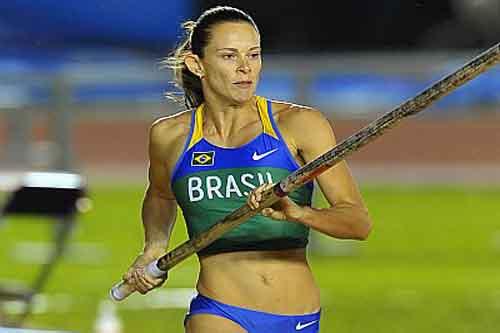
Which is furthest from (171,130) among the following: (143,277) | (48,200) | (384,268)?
(384,268)

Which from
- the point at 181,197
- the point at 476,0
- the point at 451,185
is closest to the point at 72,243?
the point at 451,185

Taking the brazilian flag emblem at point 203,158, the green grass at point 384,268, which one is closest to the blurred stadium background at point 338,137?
the green grass at point 384,268

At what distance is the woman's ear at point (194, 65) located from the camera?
20.3 ft

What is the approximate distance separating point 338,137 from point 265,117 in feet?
47.6

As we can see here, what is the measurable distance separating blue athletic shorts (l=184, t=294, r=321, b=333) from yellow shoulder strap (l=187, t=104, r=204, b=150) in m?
0.50

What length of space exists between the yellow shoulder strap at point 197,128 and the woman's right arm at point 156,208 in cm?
8

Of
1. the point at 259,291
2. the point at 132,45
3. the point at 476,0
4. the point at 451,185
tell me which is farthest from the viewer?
the point at 476,0

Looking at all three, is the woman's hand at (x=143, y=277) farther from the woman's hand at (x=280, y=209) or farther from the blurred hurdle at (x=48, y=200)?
the blurred hurdle at (x=48, y=200)

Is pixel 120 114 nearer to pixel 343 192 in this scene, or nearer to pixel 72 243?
pixel 72 243

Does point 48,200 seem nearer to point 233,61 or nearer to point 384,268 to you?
point 233,61

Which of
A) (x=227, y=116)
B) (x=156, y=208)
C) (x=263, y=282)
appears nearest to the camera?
(x=263, y=282)

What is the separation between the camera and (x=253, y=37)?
6.00 metres

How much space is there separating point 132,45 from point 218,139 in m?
17.3

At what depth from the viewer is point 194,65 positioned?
6.23m
